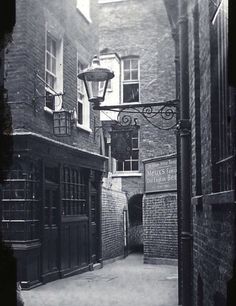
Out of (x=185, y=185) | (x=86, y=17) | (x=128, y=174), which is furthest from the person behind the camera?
(x=128, y=174)

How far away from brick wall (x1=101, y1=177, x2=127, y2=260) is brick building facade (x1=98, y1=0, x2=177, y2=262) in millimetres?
1526

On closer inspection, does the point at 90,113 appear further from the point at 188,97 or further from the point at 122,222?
the point at 188,97

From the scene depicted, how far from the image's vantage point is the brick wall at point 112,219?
16344 millimetres

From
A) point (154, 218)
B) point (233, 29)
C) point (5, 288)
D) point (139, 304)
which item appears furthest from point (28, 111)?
point (233, 29)

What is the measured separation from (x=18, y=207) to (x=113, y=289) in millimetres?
2585

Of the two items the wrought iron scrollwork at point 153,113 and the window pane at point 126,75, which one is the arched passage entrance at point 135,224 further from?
the window pane at point 126,75

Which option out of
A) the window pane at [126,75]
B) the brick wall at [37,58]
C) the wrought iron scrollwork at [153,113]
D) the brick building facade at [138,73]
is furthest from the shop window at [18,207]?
the window pane at [126,75]

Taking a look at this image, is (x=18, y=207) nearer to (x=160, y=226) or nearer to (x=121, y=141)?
(x=121, y=141)

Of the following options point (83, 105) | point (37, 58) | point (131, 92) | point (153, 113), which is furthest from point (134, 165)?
point (37, 58)

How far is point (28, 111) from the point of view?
35.7 feet

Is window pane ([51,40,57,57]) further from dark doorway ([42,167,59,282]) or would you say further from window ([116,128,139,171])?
window ([116,128,139,171])

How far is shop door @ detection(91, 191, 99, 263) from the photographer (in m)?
15.3

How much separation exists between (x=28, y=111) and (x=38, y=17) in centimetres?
232

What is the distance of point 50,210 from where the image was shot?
1195 centimetres
